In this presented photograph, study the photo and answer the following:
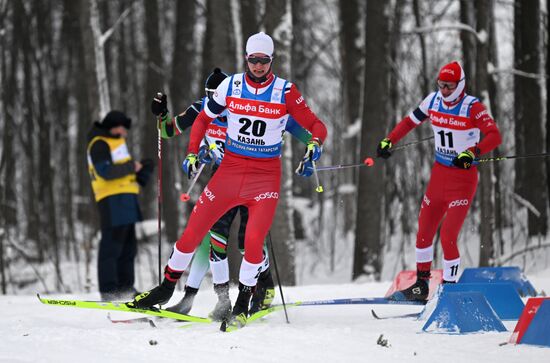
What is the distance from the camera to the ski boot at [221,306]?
249 inches

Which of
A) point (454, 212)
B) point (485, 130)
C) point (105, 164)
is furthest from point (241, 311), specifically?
point (105, 164)

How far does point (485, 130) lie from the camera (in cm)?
696

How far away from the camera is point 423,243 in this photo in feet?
24.3

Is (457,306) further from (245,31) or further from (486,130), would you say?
(245,31)

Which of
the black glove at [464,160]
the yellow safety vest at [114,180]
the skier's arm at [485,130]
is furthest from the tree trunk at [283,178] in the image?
the black glove at [464,160]

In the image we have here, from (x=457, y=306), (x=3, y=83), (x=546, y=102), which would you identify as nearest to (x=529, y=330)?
(x=457, y=306)

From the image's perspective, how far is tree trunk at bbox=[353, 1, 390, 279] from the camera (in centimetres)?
1100

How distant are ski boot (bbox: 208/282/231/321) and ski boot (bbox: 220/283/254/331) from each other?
0.96 ft

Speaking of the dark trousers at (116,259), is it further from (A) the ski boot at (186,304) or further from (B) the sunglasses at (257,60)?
(B) the sunglasses at (257,60)

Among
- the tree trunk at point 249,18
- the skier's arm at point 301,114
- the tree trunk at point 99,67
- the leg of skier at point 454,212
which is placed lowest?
the leg of skier at point 454,212

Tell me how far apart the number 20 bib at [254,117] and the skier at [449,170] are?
1.72 metres

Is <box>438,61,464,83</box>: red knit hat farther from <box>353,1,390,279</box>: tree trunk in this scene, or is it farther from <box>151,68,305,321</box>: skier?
<box>353,1,390,279</box>: tree trunk

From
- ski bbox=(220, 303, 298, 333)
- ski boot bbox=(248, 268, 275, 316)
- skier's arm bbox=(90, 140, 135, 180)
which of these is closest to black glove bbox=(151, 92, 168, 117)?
ski boot bbox=(248, 268, 275, 316)

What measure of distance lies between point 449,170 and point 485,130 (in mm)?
538
